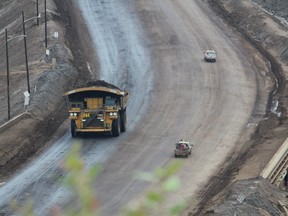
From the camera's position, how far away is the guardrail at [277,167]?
1318 inches

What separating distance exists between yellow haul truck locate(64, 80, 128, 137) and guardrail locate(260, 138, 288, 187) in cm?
1023

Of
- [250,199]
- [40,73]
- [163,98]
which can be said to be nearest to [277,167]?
[250,199]

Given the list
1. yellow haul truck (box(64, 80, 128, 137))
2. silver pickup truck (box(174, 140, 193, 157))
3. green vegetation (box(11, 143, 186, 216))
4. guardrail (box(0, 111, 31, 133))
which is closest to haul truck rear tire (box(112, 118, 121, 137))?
yellow haul truck (box(64, 80, 128, 137))

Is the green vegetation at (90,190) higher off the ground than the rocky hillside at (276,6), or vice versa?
the green vegetation at (90,190)

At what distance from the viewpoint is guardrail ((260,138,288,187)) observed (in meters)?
33.5

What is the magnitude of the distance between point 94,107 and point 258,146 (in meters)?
9.67

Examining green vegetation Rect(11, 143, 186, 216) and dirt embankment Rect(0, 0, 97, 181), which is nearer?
green vegetation Rect(11, 143, 186, 216)

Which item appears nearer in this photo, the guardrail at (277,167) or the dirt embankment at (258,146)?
the dirt embankment at (258,146)

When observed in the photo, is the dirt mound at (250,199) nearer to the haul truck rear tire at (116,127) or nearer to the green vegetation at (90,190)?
the haul truck rear tire at (116,127)

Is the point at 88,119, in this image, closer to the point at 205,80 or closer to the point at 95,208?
the point at 205,80

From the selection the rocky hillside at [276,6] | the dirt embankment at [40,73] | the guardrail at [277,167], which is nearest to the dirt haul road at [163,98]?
the dirt embankment at [40,73]

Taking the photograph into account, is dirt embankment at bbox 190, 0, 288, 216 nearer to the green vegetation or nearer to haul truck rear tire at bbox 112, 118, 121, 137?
haul truck rear tire at bbox 112, 118, 121, 137

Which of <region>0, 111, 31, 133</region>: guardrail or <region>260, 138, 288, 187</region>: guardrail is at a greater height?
<region>260, 138, 288, 187</region>: guardrail

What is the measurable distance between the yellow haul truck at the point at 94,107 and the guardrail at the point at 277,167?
33.6 feet
